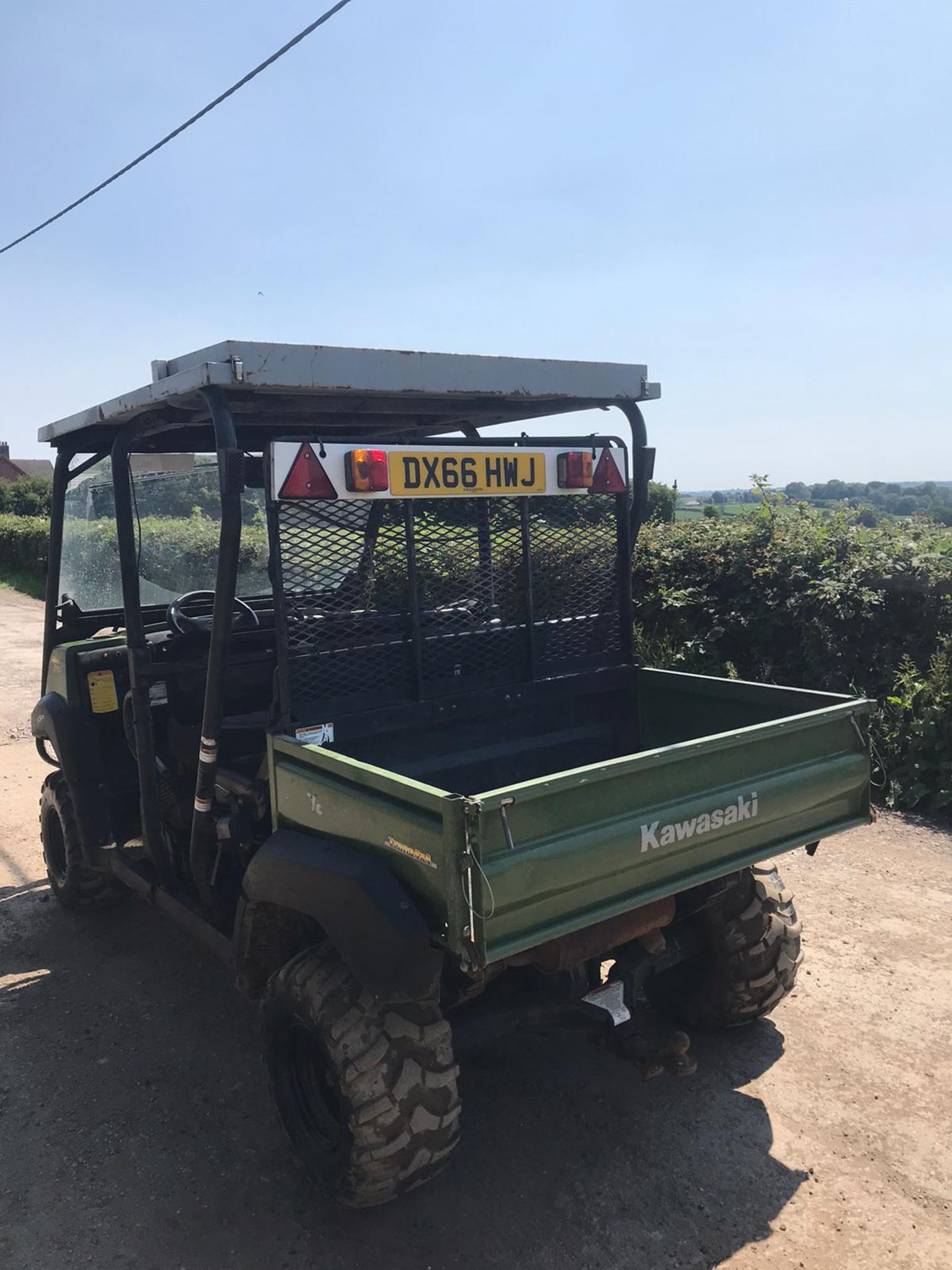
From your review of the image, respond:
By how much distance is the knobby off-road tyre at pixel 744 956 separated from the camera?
10.9 feet

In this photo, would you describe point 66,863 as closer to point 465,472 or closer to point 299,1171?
point 299,1171

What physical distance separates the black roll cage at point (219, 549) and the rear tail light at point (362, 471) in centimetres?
8

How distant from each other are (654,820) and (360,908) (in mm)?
815

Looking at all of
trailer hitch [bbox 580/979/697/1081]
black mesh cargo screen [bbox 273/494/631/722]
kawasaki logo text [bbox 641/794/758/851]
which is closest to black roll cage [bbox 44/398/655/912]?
black mesh cargo screen [bbox 273/494/631/722]

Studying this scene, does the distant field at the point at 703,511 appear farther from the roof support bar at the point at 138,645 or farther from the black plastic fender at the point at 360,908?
the black plastic fender at the point at 360,908

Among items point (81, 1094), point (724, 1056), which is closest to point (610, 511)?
point (724, 1056)

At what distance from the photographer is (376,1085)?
8.15ft

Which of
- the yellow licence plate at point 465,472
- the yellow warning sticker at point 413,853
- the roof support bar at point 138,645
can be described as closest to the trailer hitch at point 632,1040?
the yellow warning sticker at point 413,853

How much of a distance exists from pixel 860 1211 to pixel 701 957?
36.0 inches

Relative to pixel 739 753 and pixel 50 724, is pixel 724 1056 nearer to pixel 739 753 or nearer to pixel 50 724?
pixel 739 753

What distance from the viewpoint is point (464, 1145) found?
9.81 ft

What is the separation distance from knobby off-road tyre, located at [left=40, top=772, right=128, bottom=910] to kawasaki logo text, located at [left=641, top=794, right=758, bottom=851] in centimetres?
286

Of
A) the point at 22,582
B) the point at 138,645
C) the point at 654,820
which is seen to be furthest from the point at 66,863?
the point at 22,582

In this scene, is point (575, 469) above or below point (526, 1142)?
above
